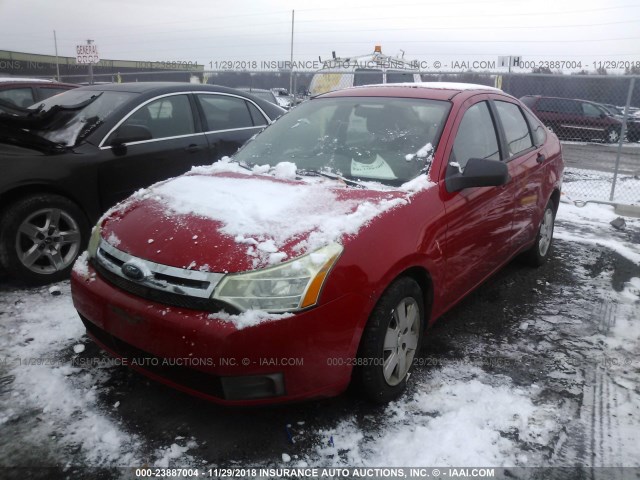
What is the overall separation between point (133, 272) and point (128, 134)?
234 centimetres

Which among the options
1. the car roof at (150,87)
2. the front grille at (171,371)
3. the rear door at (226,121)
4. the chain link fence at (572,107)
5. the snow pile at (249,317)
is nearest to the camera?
the snow pile at (249,317)

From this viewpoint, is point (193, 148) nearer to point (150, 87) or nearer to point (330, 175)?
point (150, 87)

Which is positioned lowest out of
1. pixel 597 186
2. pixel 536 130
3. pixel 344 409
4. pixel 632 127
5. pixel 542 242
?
pixel 344 409

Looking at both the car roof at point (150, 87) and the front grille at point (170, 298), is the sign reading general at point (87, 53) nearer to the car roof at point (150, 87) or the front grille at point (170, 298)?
the car roof at point (150, 87)

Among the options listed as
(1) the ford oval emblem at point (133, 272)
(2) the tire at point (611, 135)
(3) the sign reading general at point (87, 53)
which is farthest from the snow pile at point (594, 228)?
(2) the tire at point (611, 135)

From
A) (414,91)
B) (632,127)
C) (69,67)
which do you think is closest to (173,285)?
(414,91)

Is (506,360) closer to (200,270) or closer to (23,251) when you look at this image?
(200,270)

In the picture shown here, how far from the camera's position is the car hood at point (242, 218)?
7.15 ft

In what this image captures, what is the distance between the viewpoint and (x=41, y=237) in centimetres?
384

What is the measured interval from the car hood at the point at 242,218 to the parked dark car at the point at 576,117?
17145 millimetres

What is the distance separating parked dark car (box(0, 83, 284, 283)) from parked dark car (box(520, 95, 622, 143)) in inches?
614

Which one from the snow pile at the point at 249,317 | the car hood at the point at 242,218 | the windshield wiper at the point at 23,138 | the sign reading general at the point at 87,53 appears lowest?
the snow pile at the point at 249,317

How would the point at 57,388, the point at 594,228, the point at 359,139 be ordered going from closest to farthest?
1. the point at 57,388
2. the point at 359,139
3. the point at 594,228

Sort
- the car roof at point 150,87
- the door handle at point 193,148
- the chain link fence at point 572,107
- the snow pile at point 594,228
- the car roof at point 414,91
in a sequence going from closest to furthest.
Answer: the car roof at point 414,91, the car roof at point 150,87, the door handle at point 193,148, the snow pile at point 594,228, the chain link fence at point 572,107
